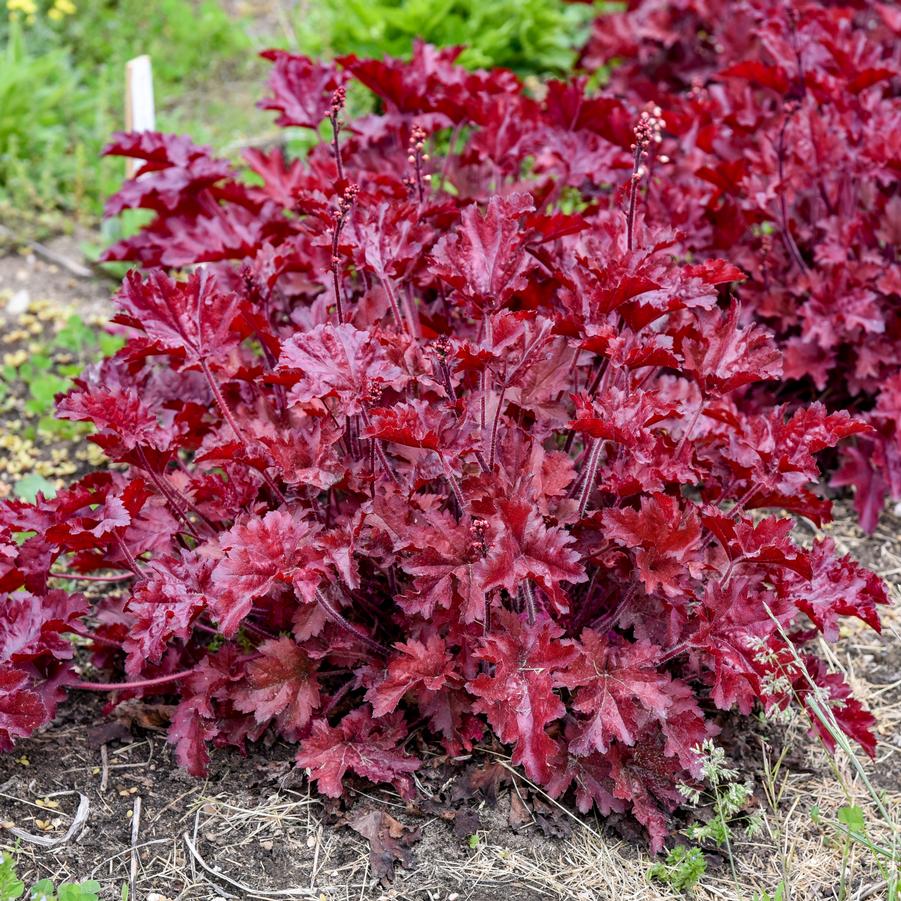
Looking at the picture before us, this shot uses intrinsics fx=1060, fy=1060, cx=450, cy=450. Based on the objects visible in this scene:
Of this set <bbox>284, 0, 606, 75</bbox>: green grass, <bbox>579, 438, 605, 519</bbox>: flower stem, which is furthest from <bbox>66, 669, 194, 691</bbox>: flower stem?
<bbox>284, 0, 606, 75</bbox>: green grass

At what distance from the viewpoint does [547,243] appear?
8.83 feet

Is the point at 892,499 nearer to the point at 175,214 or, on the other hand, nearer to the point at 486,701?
the point at 486,701

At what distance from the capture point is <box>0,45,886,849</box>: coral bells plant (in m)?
2.10

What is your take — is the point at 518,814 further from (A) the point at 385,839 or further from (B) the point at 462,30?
(B) the point at 462,30

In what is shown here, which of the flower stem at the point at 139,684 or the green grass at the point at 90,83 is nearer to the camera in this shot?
the flower stem at the point at 139,684

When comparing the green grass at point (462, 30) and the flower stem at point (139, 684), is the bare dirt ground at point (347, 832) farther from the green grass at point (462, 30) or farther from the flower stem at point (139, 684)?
the green grass at point (462, 30)

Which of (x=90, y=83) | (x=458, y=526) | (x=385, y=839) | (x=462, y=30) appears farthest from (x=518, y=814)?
(x=90, y=83)

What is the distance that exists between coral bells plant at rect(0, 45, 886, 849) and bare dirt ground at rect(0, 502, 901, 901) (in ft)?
0.32

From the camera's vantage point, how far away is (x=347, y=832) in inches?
90.4

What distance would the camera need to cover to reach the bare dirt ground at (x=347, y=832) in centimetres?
219

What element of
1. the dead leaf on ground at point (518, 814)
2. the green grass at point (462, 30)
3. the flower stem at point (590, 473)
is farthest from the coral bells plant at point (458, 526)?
the green grass at point (462, 30)

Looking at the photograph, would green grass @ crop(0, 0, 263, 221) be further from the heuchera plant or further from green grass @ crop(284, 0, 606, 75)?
the heuchera plant

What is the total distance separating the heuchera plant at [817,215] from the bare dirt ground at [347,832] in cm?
111

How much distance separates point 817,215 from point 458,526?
6.34ft
